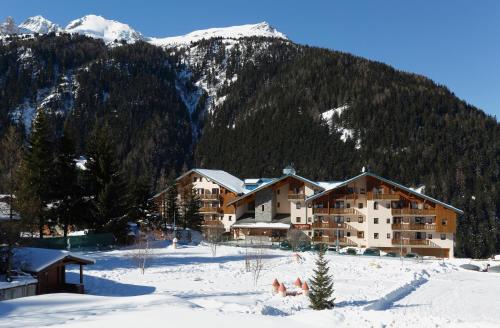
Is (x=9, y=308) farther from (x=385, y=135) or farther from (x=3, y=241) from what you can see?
(x=385, y=135)

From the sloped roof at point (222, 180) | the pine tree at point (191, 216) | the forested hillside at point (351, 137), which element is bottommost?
the pine tree at point (191, 216)

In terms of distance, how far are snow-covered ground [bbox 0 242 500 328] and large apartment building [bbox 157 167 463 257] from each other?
1456cm

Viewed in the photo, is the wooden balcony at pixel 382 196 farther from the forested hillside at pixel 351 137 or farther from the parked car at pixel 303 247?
the forested hillside at pixel 351 137

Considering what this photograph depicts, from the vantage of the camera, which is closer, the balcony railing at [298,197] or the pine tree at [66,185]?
the pine tree at [66,185]

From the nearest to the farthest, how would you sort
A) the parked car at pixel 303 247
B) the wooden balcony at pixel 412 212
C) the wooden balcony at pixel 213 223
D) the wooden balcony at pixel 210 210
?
the parked car at pixel 303 247
the wooden balcony at pixel 412 212
the wooden balcony at pixel 213 223
the wooden balcony at pixel 210 210

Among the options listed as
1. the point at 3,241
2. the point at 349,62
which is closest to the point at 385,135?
the point at 349,62

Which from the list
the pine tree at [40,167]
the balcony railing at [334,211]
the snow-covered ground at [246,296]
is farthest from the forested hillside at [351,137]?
the pine tree at [40,167]

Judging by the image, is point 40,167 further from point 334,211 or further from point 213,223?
point 213,223

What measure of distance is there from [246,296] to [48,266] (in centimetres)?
1003

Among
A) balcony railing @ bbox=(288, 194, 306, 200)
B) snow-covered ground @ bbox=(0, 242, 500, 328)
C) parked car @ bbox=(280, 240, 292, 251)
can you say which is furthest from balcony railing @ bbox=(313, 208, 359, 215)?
snow-covered ground @ bbox=(0, 242, 500, 328)

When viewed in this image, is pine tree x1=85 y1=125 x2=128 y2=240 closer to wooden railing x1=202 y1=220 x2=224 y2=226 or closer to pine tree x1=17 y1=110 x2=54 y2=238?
pine tree x1=17 y1=110 x2=54 y2=238

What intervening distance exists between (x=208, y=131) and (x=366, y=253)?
148131mm

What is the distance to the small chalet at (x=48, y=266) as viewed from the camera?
2483cm

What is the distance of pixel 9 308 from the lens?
47.6 ft
